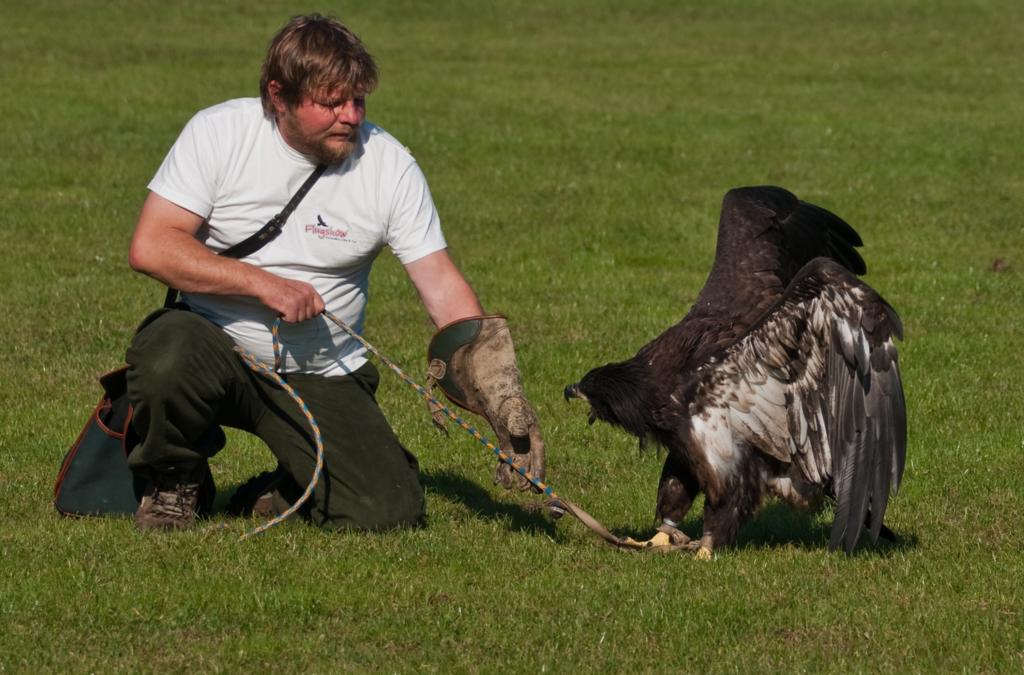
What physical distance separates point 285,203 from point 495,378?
1.15 metres

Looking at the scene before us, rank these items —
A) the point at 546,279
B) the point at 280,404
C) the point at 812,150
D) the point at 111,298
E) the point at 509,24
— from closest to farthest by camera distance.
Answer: the point at 280,404 → the point at 111,298 → the point at 546,279 → the point at 812,150 → the point at 509,24

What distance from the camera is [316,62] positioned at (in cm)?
629

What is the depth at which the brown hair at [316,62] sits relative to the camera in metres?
6.30

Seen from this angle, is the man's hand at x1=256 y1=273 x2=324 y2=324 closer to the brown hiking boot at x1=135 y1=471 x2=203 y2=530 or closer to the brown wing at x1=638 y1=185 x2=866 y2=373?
the brown hiking boot at x1=135 y1=471 x2=203 y2=530

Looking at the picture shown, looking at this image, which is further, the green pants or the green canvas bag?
the green canvas bag

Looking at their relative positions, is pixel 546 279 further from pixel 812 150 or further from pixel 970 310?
pixel 812 150

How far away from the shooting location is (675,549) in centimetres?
662

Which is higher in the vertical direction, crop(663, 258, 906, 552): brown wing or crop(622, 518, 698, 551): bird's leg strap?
crop(663, 258, 906, 552): brown wing

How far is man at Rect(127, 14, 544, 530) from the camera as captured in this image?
20.9 ft

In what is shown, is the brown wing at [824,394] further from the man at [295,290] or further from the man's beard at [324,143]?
the man's beard at [324,143]

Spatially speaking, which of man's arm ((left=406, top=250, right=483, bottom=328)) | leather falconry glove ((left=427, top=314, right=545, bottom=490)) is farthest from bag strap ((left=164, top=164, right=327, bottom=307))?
leather falconry glove ((left=427, top=314, right=545, bottom=490))

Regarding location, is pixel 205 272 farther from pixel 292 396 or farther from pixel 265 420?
pixel 265 420

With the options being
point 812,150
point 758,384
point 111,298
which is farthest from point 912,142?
point 758,384

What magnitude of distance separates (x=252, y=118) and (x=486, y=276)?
19.6 feet
